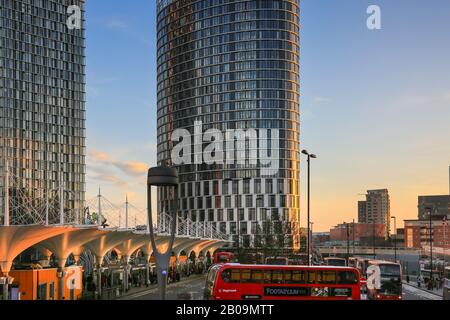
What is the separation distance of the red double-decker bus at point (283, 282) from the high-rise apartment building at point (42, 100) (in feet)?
417

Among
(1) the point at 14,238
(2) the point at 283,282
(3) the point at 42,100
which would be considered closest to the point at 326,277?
(2) the point at 283,282

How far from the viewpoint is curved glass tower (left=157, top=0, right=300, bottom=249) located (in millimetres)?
178750

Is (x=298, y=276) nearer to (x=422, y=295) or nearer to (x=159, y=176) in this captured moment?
(x=159, y=176)

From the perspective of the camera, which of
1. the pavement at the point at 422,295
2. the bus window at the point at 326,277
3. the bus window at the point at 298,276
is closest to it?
the bus window at the point at 298,276

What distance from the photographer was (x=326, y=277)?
124 feet

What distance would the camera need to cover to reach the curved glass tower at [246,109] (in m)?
179

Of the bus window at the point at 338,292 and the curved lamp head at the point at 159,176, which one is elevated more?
the curved lamp head at the point at 159,176

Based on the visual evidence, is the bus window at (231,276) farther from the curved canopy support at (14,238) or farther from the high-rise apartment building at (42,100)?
the high-rise apartment building at (42,100)

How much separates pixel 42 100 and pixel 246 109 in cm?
5301

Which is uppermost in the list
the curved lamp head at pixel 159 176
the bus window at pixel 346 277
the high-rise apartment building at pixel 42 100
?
the high-rise apartment building at pixel 42 100

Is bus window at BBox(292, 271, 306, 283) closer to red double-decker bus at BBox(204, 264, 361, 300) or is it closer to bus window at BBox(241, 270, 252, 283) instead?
red double-decker bus at BBox(204, 264, 361, 300)

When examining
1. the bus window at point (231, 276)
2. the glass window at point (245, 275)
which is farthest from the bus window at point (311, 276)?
the bus window at point (231, 276)
